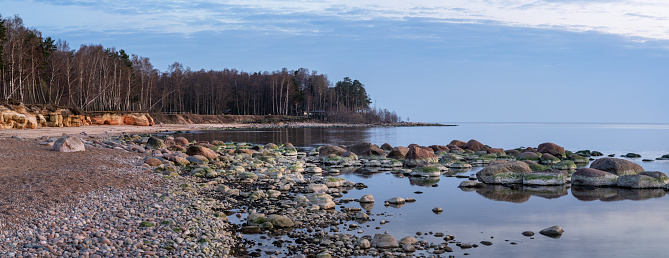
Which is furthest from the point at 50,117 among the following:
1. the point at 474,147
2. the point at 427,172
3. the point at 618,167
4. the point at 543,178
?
the point at 618,167

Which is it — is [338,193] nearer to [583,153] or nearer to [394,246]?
[394,246]

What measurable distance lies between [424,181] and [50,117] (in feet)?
136

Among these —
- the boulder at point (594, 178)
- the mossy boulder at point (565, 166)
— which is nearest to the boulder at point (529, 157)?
the mossy boulder at point (565, 166)

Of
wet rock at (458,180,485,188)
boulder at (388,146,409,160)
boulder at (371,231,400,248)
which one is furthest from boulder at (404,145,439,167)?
boulder at (371,231,400,248)

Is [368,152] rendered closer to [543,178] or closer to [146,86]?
[543,178]

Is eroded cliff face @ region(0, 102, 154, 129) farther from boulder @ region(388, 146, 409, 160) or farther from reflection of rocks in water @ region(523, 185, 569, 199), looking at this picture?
reflection of rocks in water @ region(523, 185, 569, 199)

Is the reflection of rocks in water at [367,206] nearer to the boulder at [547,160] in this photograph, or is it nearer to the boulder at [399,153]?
the boulder at [399,153]

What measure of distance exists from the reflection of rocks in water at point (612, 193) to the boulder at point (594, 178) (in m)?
0.39

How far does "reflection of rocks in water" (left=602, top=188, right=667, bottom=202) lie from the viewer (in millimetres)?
13559

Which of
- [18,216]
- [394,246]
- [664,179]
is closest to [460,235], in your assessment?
[394,246]

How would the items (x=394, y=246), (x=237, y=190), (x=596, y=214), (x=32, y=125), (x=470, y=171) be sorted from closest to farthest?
(x=394, y=246), (x=596, y=214), (x=237, y=190), (x=470, y=171), (x=32, y=125)

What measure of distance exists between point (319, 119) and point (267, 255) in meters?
99.0

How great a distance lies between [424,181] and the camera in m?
16.5

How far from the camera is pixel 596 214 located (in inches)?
450
